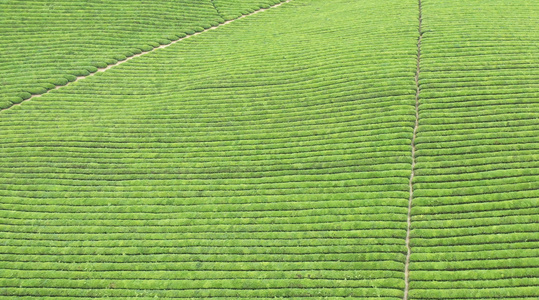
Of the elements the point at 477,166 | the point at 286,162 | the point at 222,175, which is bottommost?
the point at 222,175

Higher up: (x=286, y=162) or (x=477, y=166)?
(x=477, y=166)

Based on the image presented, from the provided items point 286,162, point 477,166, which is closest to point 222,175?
point 286,162

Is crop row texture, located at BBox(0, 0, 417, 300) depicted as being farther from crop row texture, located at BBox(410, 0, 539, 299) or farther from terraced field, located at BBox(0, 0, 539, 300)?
crop row texture, located at BBox(410, 0, 539, 299)

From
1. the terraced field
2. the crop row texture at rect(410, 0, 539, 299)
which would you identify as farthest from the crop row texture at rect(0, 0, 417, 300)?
the crop row texture at rect(410, 0, 539, 299)

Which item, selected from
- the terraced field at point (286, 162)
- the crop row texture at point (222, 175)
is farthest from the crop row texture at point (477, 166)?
the crop row texture at point (222, 175)

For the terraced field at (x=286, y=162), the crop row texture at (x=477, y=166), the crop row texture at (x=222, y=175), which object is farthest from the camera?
the crop row texture at (x=222, y=175)

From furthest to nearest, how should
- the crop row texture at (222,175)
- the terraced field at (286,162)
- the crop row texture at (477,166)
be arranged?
the crop row texture at (222,175) < the terraced field at (286,162) < the crop row texture at (477,166)

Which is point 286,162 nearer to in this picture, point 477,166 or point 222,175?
point 222,175

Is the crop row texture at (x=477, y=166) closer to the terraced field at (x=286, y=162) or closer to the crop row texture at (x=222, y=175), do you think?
the terraced field at (x=286, y=162)
